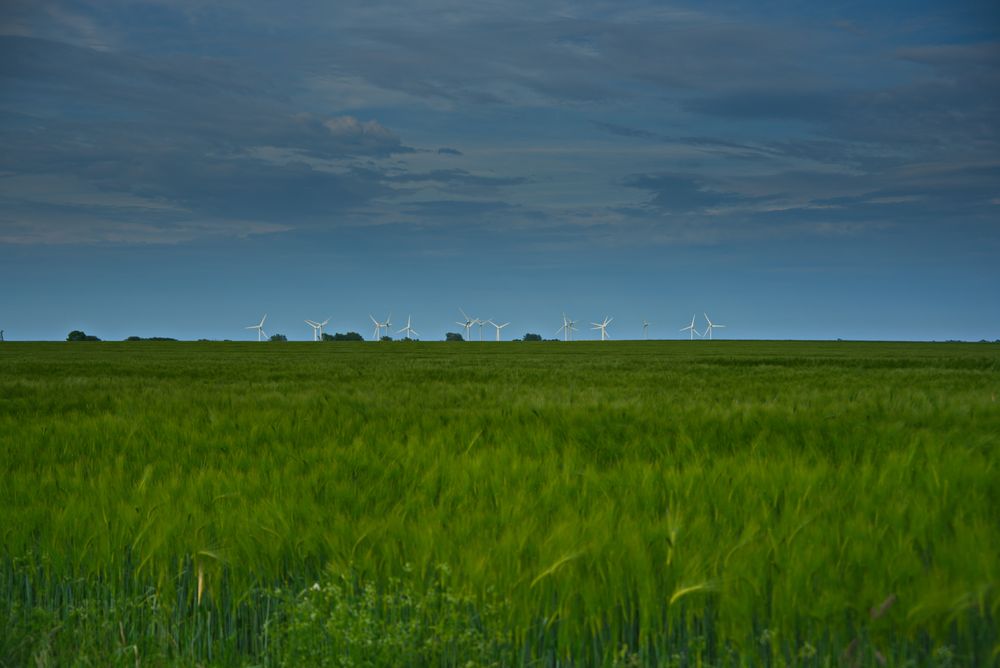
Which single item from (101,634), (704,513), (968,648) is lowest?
(101,634)

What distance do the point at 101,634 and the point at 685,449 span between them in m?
4.07

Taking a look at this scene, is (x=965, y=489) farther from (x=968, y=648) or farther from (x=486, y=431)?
(x=486, y=431)

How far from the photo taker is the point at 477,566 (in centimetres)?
306

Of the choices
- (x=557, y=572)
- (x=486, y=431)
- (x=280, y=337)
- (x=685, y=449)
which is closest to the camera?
(x=557, y=572)

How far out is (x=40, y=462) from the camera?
6102mm

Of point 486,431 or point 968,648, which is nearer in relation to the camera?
point 968,648

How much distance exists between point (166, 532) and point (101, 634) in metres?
0.49

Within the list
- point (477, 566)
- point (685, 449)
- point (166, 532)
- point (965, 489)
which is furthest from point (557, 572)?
point (685, 449)

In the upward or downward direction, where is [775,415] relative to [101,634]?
upward

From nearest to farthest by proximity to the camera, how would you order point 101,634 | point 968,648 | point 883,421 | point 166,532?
point 968,648
point 101,634
point 166,532
point 883,421

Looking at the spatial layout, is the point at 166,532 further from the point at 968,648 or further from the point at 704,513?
the point at 968,648

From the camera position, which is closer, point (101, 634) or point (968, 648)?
point (968, 648)

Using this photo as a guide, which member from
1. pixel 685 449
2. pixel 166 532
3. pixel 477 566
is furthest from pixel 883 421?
pixel 166 532

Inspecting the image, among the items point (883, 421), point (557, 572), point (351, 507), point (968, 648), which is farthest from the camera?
point (883, 421)
